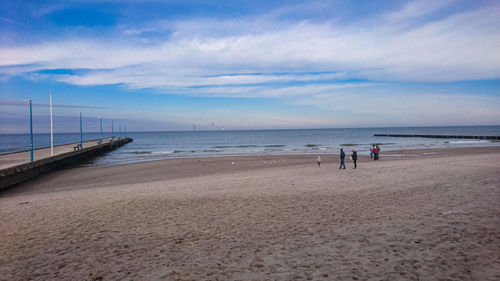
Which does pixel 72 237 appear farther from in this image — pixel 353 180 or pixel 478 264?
pixel 353 180

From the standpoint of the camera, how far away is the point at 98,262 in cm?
584

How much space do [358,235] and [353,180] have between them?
8.21 meters

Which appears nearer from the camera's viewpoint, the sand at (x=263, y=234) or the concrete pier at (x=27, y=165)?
the sand at (x=263, y=234)

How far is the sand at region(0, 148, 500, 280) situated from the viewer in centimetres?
520

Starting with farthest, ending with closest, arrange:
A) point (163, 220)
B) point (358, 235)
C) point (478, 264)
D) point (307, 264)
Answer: point (163, 220)
point (358, 235)
point (307, 264)
point (478, 264)

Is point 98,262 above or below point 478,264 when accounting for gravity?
below

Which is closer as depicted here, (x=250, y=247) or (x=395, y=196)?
(x=250, y=247)

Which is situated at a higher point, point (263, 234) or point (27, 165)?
point (27, 165)

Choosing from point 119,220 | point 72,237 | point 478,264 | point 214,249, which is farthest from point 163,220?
point 478,264

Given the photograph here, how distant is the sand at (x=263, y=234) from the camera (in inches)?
205

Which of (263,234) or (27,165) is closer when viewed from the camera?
(263,234)

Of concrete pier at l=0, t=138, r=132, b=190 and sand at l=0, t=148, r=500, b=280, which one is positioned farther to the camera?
concrete pier at l=0, t=138, r=132, b=190

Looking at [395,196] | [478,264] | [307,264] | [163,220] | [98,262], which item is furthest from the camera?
[395,196]

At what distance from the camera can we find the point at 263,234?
7.07m
